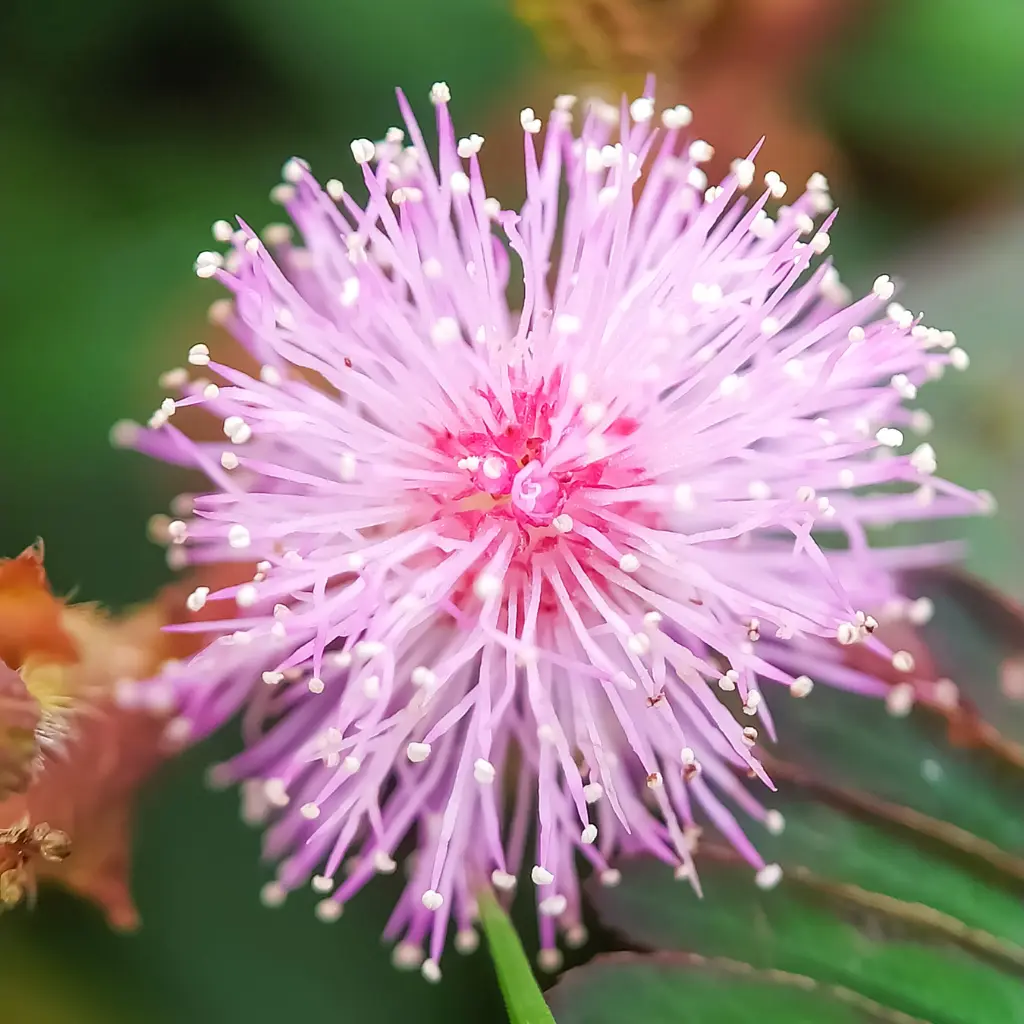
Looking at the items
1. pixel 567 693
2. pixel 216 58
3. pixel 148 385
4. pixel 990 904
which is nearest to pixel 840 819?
pixel 990 904

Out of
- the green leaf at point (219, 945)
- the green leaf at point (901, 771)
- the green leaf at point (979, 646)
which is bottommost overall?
the green leaf at point (219, 945)

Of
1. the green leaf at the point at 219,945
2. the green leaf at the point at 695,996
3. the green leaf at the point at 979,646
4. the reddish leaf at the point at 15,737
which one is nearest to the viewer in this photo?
the reddish leaf at the point at 15,737

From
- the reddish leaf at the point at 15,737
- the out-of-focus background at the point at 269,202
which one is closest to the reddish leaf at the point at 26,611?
the reddish leaf at the point at 15,737

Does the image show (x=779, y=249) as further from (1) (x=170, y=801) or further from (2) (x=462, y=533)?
(1) (x=170, y=801)

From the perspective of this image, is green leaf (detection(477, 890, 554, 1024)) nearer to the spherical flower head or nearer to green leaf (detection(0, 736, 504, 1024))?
the spherical flower head

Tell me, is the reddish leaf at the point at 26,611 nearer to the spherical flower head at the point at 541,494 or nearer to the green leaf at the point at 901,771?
the spherical flower head at the point at 541,494

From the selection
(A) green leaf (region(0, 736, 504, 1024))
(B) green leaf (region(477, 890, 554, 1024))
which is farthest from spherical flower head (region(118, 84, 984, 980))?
(A) green leaf (region(0, 736, 504, 1024))

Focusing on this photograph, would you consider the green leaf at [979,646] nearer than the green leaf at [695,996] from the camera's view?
No
